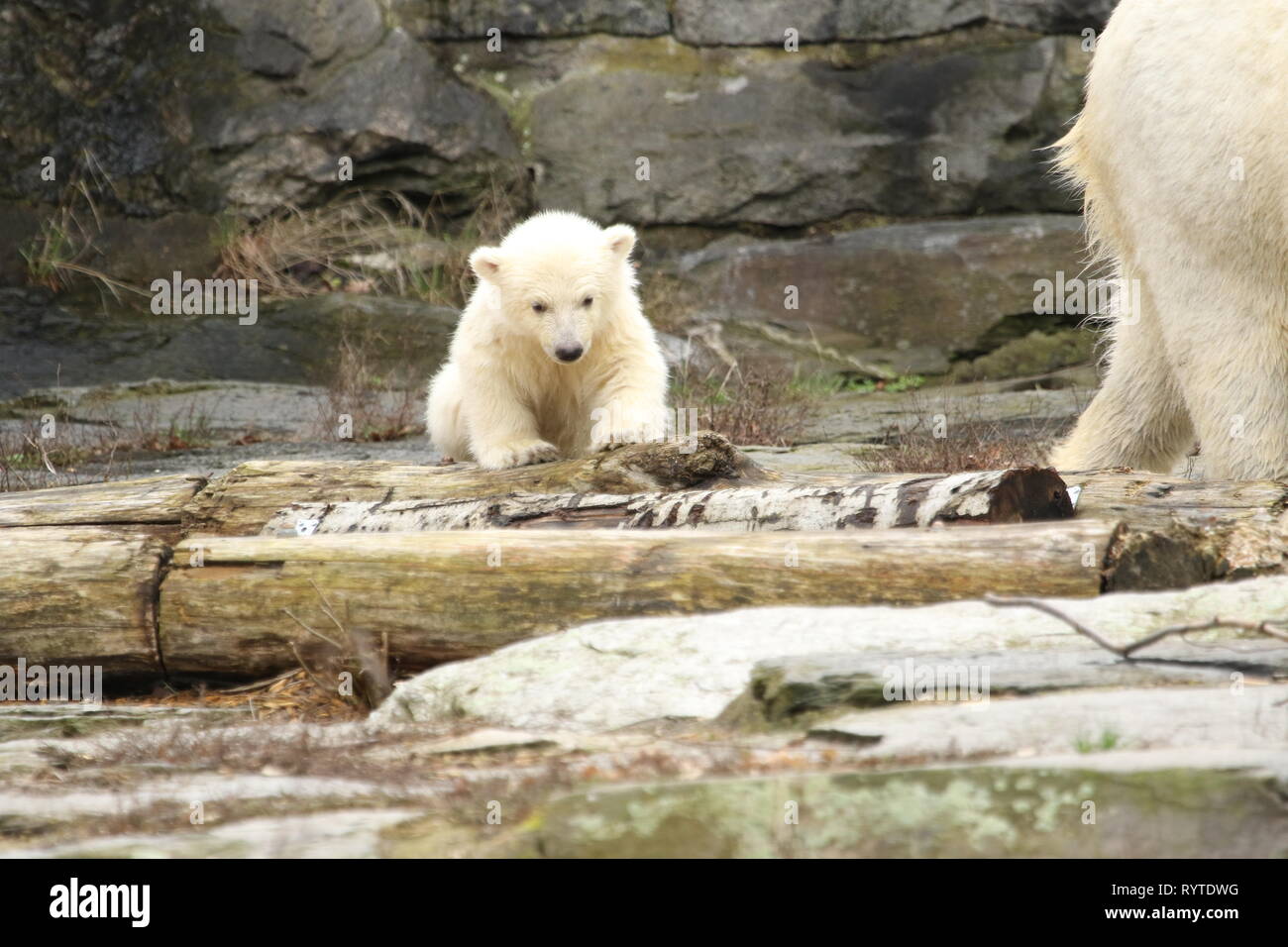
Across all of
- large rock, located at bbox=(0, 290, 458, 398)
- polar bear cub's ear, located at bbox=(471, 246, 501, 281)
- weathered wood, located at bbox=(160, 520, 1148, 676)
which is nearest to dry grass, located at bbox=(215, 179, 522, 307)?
large rock, located at bbox=(0, 290, 458, 398)

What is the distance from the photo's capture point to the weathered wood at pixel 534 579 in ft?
11.6

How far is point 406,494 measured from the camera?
4.55 metres

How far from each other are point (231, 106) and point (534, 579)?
8177 millimetres

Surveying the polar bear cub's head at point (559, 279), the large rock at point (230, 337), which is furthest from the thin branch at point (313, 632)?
the large rock at point (230, 337)

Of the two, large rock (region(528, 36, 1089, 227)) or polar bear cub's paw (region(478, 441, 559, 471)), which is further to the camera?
large rock (region(528, 36, 1089, 227))

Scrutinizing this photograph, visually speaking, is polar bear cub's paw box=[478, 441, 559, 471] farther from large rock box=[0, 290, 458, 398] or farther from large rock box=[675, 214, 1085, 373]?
large rock box=[675, 214, 1085, 373]

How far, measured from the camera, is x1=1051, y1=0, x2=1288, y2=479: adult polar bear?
4.10m

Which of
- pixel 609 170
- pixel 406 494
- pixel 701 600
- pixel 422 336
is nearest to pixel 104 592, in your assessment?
pixel 406 494

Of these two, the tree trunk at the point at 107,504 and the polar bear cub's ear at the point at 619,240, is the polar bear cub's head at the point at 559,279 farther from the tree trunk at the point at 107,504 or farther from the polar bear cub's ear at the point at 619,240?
the tree trunk at the point at 107,504

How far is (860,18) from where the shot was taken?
35.9 ft

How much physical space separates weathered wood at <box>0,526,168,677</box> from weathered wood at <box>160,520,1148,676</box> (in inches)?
3.0

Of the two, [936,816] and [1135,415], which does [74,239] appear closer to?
[1135,415]

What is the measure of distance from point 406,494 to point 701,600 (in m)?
1.32

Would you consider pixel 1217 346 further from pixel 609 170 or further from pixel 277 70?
pixel 277 70
